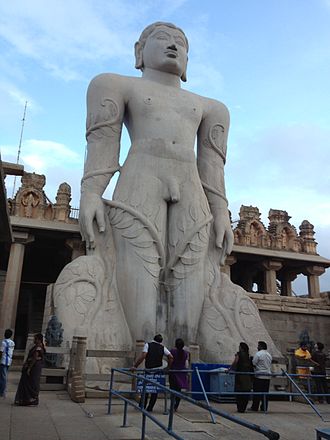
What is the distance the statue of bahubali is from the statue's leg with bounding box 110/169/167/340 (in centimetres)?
2

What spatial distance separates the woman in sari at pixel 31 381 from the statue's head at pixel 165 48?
752cm

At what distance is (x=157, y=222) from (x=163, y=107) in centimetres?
284

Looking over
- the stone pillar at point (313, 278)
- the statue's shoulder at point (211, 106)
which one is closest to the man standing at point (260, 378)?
the statue's shoulder at point (211, 106)

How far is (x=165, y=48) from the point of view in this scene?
1086cm

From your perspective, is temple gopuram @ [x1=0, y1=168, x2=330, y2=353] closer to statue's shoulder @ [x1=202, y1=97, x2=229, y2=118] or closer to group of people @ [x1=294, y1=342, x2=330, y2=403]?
group of people @ [x1=294, y1=342, x2=330, y2=403]

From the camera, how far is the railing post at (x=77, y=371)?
266 inches

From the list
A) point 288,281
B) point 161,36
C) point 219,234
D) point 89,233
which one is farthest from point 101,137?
point 288,281

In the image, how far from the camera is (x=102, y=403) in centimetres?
676

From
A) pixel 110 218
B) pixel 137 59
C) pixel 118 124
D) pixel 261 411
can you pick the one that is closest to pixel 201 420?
pixel 261 411

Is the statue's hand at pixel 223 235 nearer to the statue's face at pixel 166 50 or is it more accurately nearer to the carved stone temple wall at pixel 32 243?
the statue's face at pixel 166 50

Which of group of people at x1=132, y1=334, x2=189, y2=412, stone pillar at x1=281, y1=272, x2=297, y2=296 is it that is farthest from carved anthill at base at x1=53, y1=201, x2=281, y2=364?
stone pillar at x1=281, y1=272, x2=297, y2=296

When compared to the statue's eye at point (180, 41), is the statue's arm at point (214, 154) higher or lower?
lower

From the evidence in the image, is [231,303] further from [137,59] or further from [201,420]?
[137,59]

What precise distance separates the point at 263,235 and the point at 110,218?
15.3 meters
